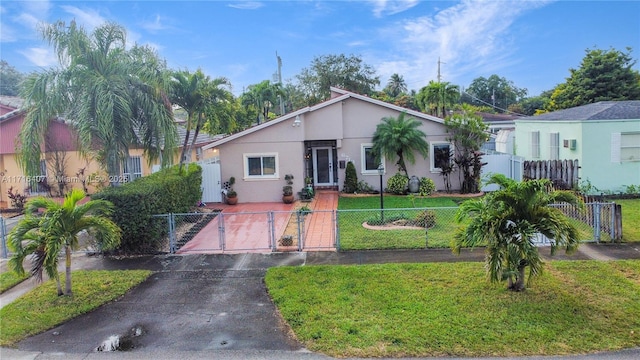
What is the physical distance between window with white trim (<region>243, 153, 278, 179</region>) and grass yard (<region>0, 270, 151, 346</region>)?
9.44 meters

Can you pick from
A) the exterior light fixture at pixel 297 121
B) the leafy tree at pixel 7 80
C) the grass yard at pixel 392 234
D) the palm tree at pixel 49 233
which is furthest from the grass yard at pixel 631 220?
the leafy tree at pixel 7 80

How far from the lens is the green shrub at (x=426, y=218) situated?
12.6 m

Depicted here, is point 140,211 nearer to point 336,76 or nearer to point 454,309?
point 454,309

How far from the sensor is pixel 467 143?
18.6m

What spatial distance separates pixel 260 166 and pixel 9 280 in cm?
1072

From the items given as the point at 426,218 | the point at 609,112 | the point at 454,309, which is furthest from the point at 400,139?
the point at 454,309

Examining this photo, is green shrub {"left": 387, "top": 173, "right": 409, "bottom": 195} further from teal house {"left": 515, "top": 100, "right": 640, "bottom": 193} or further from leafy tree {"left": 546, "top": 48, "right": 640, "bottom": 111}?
leafy tree {"left": 546, "top": 48, "right": 640, "bottom": 111}

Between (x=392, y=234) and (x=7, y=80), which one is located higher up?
(x=7, y=80)

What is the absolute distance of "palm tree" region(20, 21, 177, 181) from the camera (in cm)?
1206

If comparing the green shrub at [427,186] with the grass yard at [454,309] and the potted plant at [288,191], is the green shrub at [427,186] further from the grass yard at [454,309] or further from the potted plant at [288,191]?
the grass yard at [454,309]

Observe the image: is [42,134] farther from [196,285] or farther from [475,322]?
[475,322]

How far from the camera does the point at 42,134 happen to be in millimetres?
12508

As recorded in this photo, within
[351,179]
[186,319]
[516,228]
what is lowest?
[186,319]

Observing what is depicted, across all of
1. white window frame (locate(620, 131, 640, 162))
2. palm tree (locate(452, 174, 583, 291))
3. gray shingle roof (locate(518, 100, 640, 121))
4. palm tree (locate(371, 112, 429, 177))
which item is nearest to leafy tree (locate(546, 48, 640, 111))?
gray shingle roof (locate(518, 100, 640, 121))
